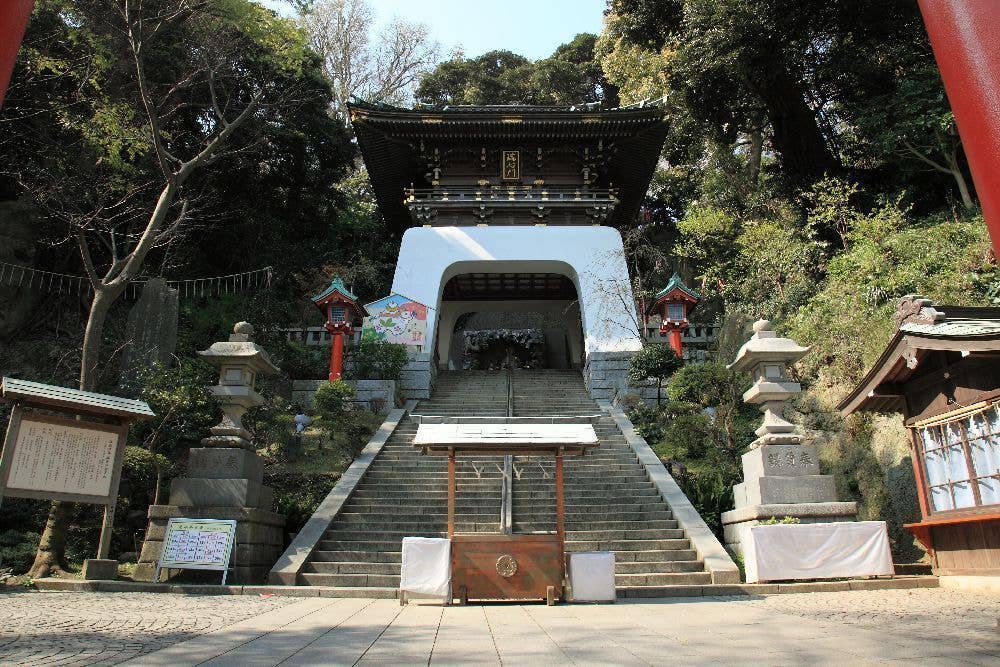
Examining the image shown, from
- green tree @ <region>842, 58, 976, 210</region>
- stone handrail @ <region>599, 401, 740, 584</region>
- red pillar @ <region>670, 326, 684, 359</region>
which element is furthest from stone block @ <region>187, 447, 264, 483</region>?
green tree @ <region>842, 58, 976, 210</region>

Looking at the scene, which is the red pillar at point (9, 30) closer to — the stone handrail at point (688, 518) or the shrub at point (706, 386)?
the stone handrail at point (688, 518)

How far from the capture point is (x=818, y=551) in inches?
290

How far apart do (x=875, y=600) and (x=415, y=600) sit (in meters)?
4.37

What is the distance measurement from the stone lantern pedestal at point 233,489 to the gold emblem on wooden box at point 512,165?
1141 cm

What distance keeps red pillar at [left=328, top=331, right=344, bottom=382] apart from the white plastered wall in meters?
2.71

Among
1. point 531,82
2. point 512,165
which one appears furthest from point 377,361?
point 531,82

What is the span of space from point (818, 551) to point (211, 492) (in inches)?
288

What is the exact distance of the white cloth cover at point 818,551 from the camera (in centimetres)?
731

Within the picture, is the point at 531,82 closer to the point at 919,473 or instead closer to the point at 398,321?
the point at 398,321

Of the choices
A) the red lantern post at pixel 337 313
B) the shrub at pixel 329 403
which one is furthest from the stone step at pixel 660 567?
the red lantern post at pixel 337 313

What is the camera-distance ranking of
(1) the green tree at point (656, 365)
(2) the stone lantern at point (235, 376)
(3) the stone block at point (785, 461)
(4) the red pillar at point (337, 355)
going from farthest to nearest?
(4) the red pillar at point (337, 355), (1) the green tree at point (656, 365), (2) the stone lantern at point (235, 376), (3) the stone block at point (785, 461)

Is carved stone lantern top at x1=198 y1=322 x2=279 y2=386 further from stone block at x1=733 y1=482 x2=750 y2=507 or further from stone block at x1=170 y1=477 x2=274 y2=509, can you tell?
stone block at x1=733 y1=482 x2=750 y2=507

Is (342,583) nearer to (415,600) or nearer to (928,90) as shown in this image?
(415,600)

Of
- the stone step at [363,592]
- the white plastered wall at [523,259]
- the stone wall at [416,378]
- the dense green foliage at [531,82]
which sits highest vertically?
the dense green foliage at [531,82]
